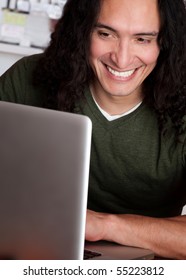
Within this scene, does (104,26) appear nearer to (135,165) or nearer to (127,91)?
(127,91)

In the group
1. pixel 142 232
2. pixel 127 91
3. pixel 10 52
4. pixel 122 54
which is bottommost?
pixel 142 232

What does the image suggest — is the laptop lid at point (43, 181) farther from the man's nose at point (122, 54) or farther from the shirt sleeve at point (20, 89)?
the shirt sleeve at point (20, 89)

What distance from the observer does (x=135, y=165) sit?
1.64 meters

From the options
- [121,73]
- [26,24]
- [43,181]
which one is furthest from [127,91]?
[26,24]

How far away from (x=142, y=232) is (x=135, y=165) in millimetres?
334

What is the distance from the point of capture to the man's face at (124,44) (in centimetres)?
152

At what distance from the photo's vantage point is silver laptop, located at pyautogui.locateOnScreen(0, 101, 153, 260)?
908mm

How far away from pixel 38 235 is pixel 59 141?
0.16 m

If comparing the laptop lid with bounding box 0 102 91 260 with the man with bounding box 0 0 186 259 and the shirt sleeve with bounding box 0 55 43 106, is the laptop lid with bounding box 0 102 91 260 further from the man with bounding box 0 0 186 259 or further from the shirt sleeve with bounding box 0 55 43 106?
the shirt sleeve with bounding box 0 55 43 106

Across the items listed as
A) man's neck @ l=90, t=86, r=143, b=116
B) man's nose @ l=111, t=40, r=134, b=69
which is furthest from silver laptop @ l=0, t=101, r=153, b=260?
man's neck @ l=90, t=86, r=143, b=116

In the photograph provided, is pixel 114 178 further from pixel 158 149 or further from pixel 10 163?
pixel 10 163

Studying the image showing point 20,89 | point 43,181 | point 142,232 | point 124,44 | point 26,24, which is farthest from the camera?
point 26,24

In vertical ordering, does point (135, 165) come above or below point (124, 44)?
below

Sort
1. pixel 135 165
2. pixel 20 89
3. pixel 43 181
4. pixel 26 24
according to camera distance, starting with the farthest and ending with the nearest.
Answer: pixel 26 24 < pixel 20 89 < pixel 135 165 < pixel 43 181
